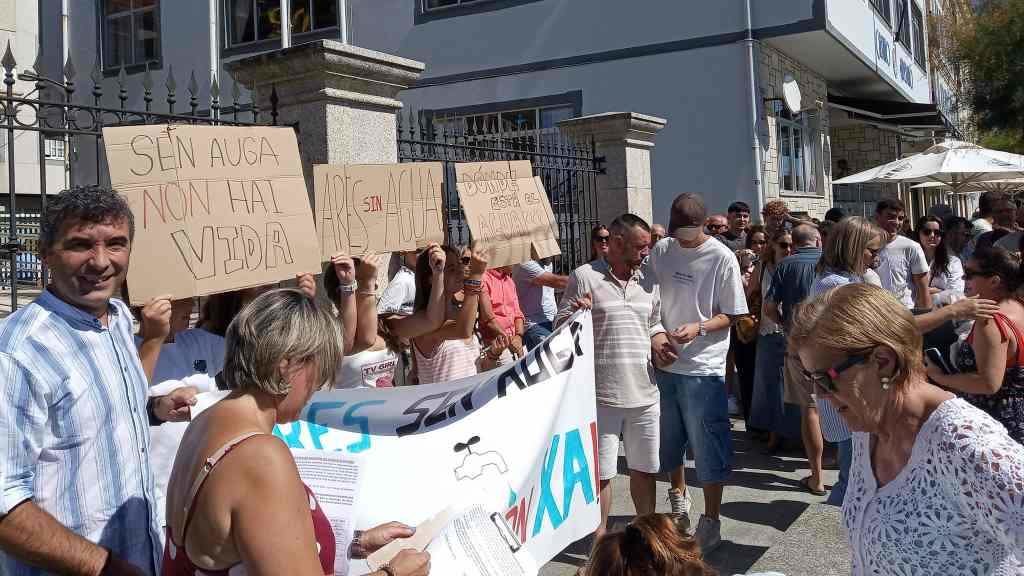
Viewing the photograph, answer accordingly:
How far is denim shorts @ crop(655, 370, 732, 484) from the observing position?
4.79m

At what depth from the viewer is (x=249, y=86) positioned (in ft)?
16.9

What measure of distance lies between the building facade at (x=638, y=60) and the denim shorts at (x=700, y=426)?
7.48m

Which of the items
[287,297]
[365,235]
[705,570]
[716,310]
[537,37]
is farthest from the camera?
[537,37]

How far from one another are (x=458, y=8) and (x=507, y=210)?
1096 cm

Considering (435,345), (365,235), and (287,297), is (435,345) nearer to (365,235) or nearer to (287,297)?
(365,235)

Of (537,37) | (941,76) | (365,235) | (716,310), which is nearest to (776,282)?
(716,310)

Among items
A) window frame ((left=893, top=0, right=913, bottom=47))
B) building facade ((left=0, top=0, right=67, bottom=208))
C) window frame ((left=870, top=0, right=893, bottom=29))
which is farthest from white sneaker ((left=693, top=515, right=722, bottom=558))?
building facade ((left=0, top=0, right=67, bottom=208))

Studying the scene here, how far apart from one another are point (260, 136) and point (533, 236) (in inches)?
75.7

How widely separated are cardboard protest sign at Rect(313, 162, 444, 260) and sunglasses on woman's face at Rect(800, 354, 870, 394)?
2481mm

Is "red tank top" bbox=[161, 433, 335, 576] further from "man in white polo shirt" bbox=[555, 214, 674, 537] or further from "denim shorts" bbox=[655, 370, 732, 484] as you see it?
"denim shorts" bbox=[655, 370, 732, 484]

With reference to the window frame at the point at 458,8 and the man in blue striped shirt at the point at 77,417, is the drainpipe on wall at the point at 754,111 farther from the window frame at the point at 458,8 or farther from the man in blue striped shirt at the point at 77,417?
the man in blue striped shirt at the point at 77,417

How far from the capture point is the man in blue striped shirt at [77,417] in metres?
2.06

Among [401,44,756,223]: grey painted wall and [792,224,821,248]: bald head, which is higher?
[401,44,756,223]: grey painted wall

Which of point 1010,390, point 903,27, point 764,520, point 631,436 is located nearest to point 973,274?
point 1010,390
